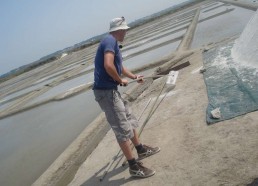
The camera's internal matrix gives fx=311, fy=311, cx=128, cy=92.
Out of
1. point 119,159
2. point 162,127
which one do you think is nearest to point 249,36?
point 162,127

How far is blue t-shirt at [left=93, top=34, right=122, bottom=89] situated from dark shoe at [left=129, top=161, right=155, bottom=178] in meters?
0.86

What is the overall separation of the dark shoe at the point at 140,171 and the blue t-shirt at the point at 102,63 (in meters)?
0.86

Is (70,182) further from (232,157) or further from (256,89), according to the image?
(256,89)

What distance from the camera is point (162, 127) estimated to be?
4.23 metres

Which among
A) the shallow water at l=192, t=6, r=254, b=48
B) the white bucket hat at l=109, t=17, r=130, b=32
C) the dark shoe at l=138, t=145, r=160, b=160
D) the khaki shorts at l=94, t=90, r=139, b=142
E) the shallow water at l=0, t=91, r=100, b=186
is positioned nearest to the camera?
the white bucket hat at l=109, t=17, r=130, b=32

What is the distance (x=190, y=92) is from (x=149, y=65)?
522cm

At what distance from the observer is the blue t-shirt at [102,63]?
309cm

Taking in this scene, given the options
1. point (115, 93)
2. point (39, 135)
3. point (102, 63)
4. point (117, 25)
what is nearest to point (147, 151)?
point (115, 93)

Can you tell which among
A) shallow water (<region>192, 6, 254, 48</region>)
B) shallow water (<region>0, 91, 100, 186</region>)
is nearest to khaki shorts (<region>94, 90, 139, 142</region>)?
shallow water (<region>0, 91, 100, 186</region>)

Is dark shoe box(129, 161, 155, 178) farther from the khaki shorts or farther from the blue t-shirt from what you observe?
Answer: the blue t-shirt

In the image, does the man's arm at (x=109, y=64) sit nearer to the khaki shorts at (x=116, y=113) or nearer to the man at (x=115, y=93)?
the man at (x=115, y=93)

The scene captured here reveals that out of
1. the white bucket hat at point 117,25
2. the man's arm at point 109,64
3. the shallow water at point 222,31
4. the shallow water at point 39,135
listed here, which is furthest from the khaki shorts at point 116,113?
the shallow water at point 222,31

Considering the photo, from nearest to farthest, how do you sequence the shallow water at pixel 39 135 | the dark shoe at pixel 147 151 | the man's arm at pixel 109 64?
the man's arm at pixel 109 64 < the dark shoe at pixel 147 151 < the shallow water at pixel 39 135

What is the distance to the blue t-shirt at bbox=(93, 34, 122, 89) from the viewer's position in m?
3.09
